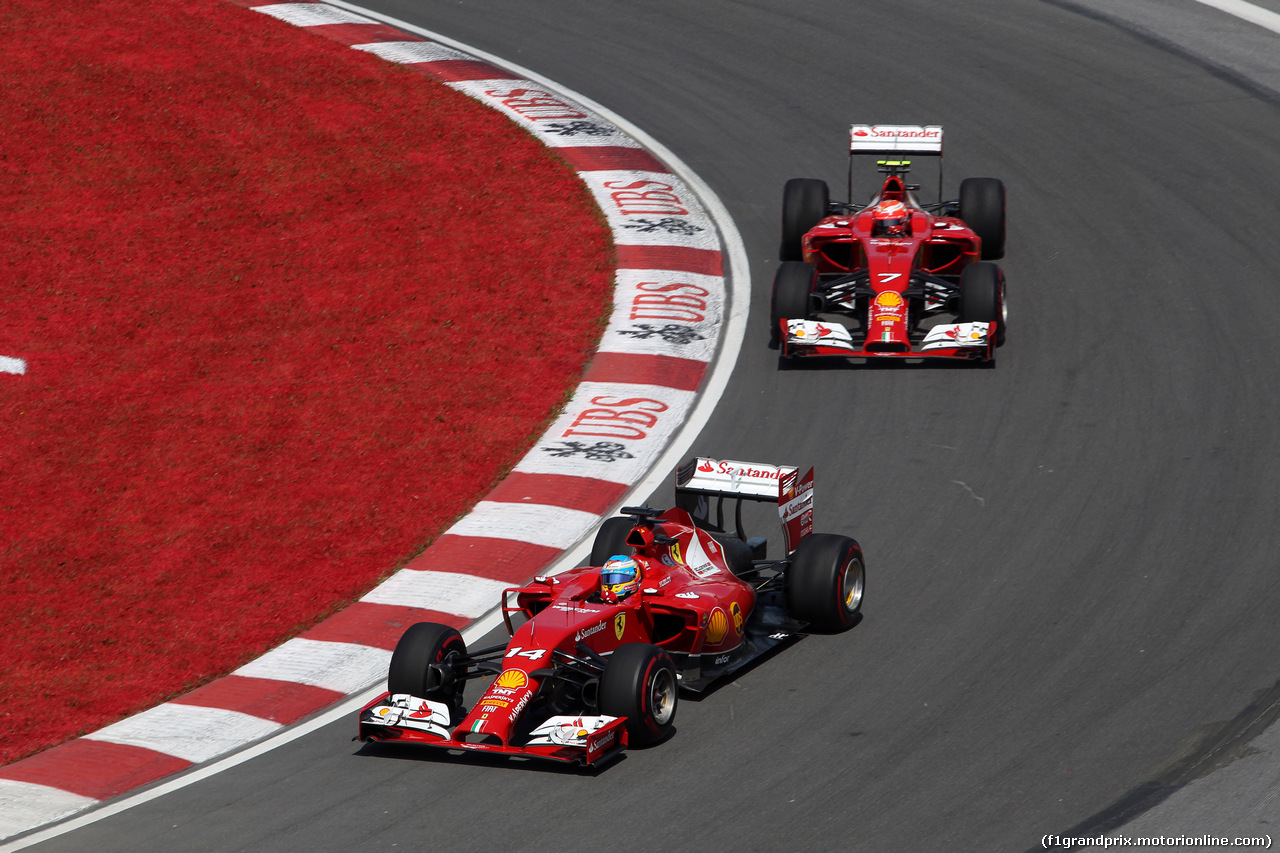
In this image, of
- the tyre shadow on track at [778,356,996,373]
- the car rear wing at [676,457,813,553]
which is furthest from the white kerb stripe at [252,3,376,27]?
the car rear wing at [676,457,813,553]

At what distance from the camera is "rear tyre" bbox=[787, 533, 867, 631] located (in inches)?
413

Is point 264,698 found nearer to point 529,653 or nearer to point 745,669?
point 529,653

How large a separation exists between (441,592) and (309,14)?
14564 millimetres

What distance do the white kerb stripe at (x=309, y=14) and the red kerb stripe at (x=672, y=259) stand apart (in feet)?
28.3

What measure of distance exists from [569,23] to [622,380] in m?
11.0

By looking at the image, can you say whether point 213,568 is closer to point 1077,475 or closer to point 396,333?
point 396,333

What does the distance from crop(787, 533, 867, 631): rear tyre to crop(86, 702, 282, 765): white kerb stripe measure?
3.60 m

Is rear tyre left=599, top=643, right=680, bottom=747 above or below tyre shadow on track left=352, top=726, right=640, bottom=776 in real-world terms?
above

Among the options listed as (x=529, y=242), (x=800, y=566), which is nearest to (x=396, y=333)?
(x=529, y=242)

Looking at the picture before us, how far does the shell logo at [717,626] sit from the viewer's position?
1000 centimetres

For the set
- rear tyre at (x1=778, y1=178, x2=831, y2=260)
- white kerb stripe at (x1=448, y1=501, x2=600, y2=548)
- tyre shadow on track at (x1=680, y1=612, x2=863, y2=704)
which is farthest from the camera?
rear tyre at (x1=778, y1=178, x2=831, y2=260)

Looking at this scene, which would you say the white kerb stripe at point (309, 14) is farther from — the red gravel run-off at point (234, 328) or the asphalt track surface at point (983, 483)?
the asphalt track surface at point (983, 483)

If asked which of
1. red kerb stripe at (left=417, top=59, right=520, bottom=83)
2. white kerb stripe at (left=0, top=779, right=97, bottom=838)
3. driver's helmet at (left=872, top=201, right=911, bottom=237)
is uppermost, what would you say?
red kerb stripe at (left=417, top=59, right=520, bottom=83)

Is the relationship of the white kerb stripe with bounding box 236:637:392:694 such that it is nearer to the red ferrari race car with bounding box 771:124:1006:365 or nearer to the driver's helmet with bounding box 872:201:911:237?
the red ferrari race car with bounding box 771:124:1006:365
